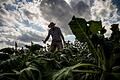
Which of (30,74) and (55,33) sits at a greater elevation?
(55,33)

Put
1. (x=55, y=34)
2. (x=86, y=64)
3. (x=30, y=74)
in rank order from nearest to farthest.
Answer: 1. (x=86, y=64)
2. (x=30, y=74)
3. (x=55, y=34)

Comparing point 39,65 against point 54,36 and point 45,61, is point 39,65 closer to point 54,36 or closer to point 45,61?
point 45,61

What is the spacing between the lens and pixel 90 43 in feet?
8.53

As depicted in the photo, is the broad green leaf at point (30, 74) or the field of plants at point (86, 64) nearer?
the field of plants at point (86, 64)

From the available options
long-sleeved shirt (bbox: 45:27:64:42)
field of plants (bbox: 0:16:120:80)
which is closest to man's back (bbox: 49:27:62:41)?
long-sleeved shirt (bbox: 45:27:64:42)

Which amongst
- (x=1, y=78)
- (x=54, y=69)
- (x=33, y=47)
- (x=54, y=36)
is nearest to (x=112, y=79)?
(x=54, y=69)

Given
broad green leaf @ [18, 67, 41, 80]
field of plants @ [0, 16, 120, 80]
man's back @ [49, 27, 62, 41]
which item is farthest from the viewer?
man's back @ [49, 27, 62, 41]

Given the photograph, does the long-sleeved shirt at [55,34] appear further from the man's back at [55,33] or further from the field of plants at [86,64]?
the field of plants at [86,64]

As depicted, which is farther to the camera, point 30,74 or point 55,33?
point 55,33

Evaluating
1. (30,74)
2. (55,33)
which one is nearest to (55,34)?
(55,33)

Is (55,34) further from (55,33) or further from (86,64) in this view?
(86,64)

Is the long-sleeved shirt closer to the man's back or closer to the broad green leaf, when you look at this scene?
the man's back

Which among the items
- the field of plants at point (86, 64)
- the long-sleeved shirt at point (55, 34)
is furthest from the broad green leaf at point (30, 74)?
the long-sleeved shirt at point (55, 34)

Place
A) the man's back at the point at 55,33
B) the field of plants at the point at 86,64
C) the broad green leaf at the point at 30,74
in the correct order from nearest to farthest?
the field of plants at the point at 86,64, the broad green leaf at the point at 30,74, the man's back at the point at 55,33
